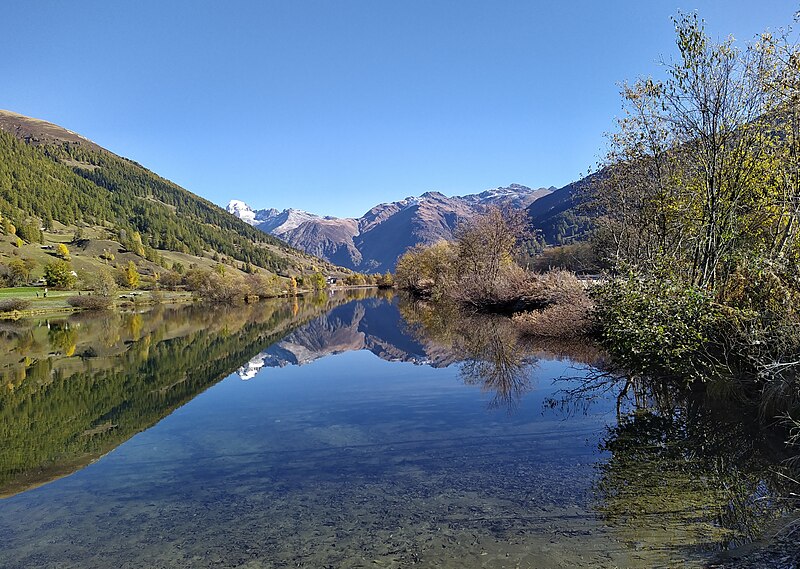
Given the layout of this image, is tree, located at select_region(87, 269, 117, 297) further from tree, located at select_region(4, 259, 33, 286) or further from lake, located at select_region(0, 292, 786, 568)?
lake, located at select_region(0, 292, 786, 568)

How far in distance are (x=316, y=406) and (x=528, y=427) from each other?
8.85 metres

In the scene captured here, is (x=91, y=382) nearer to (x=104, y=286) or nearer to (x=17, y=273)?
(x=104, y=286)

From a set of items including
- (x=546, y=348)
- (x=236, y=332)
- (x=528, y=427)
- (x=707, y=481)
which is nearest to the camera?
(x=707, y=481)

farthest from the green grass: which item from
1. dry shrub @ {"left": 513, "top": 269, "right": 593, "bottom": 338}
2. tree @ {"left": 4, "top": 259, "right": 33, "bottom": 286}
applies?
dry shrub @ {"left": 513, "top": 269, "right": 593, "bottom": 338}

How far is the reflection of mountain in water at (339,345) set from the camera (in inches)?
1234

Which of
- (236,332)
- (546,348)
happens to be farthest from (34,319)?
(546,348)

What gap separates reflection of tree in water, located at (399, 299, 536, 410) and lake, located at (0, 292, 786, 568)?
0.77 feet

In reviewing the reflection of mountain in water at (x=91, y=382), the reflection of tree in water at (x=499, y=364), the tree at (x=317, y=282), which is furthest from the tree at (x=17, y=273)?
the reflection of tree in water at (x=499, y=364)

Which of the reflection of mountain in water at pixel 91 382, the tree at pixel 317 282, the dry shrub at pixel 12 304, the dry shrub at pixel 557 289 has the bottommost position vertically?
the reflection of mountain in water at pixel 91 382

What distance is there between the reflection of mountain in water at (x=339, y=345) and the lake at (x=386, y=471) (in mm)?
6007

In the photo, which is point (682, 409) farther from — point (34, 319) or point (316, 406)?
point (34, 319)

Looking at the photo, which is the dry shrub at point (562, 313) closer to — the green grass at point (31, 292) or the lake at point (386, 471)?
the lake at point (386, 471)

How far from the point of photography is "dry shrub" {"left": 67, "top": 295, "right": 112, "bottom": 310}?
8188cm

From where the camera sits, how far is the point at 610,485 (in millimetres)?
10164
